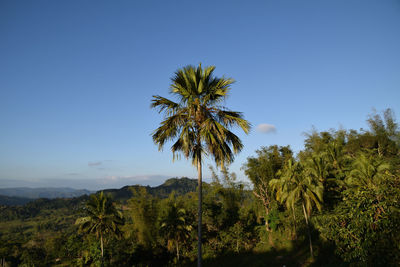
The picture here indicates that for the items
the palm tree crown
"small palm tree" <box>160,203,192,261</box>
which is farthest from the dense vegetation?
the palm tree crown

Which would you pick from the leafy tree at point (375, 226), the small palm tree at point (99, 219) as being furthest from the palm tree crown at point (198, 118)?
the small palm tree at point (99, 219)

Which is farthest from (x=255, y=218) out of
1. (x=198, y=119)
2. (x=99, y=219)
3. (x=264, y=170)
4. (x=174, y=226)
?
(x=198, y=119)

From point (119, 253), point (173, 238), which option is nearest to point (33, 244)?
point (119, 253)

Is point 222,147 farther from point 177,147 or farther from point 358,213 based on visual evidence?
point 358,213

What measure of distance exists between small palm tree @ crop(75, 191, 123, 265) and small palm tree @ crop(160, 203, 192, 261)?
5609 mm

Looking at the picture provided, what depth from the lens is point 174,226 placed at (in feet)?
83.3

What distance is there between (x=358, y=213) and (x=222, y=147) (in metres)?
4.38

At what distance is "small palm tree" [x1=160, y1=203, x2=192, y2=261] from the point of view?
25.2 meters

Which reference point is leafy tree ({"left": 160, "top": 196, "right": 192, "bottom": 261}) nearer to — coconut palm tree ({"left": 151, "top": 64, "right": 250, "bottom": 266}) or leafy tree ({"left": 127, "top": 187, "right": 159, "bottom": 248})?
leafy tree ({"left": 127, "top": 187, "right": 159, "bottom": 248})

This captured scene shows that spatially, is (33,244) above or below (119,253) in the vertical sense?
below

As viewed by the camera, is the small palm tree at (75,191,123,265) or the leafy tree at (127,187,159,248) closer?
the small palm tree at (75,191,123,265)

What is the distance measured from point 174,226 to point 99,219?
325 inches

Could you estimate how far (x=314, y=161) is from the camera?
29.4 meters

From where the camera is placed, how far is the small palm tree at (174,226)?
25.2 metres
